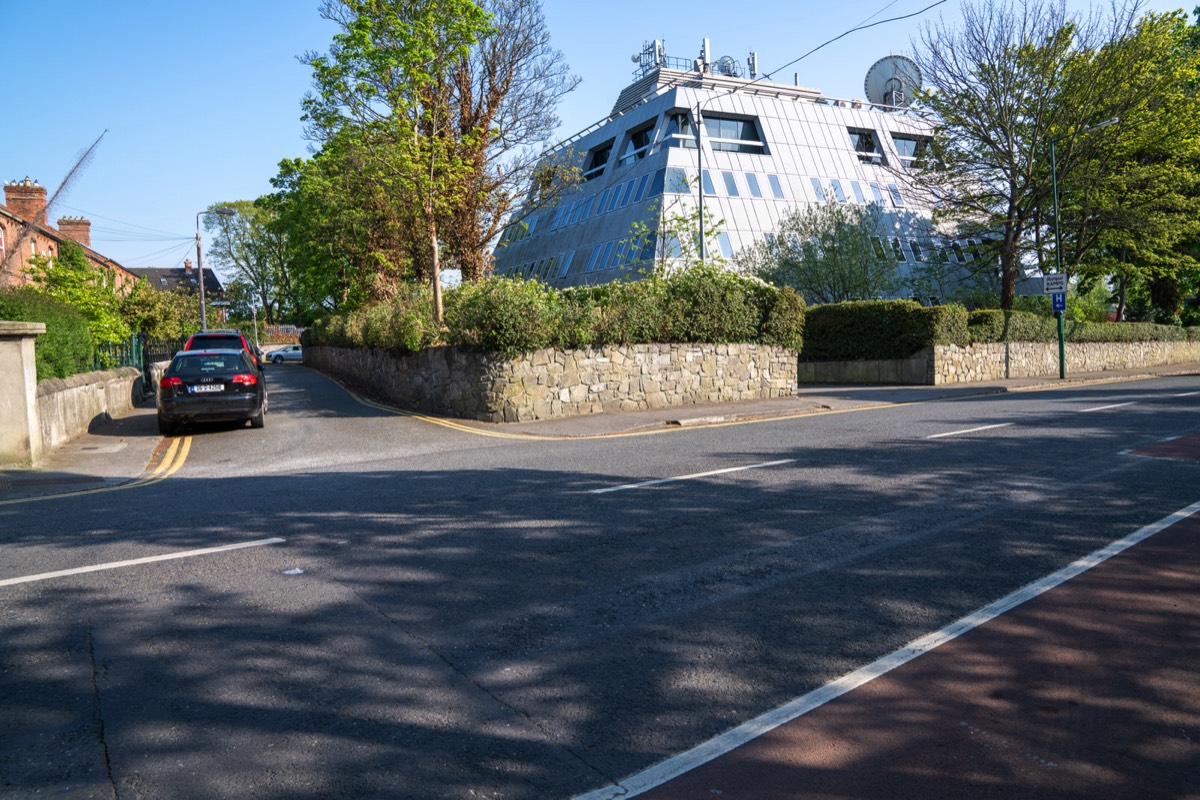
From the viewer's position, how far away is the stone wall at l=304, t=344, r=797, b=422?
16.1 metres

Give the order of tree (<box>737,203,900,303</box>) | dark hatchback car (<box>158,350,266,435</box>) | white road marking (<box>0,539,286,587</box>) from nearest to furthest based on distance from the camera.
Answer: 1. white road marking (<box>0,539,286,587</box>)
2. dark hatchback car (<box>158,350,266,435</box>)
3. tree (<box>737,203,900,303</box>)

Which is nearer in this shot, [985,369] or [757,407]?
[757,407]

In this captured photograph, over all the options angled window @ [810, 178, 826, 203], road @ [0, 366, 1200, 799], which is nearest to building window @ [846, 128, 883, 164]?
angled window @ [810, 178, 826, 203]

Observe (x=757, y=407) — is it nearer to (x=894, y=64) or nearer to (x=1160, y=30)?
(x=1160, y=30)

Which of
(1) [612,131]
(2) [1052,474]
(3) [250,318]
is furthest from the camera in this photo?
(3) [250,318]

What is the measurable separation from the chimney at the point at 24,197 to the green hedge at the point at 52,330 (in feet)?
91.6

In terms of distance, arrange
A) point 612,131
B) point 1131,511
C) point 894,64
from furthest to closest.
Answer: point 894,64
point 612,131
point 1131,511

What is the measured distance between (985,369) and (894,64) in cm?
3193

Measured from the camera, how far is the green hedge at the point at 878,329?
28.1 meters

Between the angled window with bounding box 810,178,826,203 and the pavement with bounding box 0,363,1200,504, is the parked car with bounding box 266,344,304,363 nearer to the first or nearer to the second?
the angled window with bounding box 810,178,826,203

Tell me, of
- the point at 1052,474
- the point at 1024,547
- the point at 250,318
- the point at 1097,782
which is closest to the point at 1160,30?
the point at 1052,474

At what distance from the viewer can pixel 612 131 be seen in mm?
49250

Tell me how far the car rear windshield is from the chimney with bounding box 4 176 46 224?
29951mm

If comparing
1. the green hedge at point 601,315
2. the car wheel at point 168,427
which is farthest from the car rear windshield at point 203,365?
the green hedge at point 601,315
